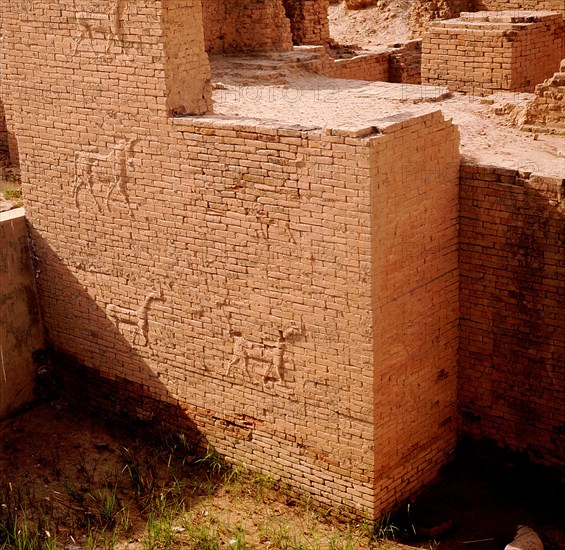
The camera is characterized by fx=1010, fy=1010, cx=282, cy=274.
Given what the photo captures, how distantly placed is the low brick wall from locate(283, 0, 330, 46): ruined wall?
0.76 m

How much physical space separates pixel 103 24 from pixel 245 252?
6.89ft

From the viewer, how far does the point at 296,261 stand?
7344 millimetres

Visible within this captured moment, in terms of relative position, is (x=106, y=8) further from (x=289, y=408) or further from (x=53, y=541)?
(x=53, y=541)

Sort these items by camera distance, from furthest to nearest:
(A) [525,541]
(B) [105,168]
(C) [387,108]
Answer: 1. (C) [387,108]
2. (B) [105,168]
3. (A) [525,541]

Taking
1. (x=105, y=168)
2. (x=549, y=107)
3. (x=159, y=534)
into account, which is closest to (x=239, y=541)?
(x=159, y=534)

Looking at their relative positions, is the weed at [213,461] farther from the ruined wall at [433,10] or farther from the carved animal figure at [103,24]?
the ruined wall at [433,10]

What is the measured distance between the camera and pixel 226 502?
26.1 ft

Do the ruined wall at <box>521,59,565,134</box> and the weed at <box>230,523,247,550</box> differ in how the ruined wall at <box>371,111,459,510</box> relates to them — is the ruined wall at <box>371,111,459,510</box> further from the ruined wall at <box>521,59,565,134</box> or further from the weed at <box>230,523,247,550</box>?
the ruined wall at <box>521,59,565,134</box>

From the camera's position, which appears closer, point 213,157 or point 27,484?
point 213,157

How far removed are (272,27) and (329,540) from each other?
723 centimetres

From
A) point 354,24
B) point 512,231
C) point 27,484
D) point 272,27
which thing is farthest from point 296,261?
point 354,24

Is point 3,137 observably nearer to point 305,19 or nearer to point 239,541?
point 305,19

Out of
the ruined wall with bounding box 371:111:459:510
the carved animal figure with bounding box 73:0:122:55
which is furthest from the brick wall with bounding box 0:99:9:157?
the ruined wall with bounding box 371:111:459:510

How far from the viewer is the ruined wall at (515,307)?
742cm
